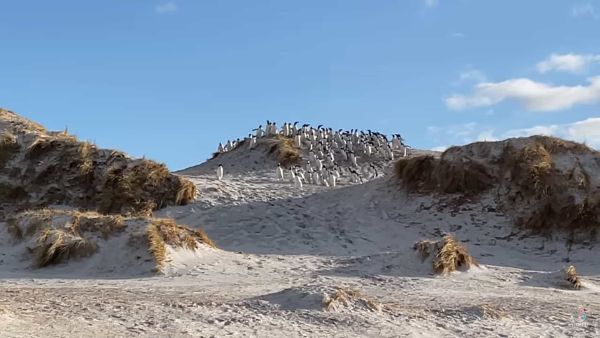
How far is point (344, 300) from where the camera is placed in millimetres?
7629

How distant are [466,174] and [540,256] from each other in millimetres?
3620

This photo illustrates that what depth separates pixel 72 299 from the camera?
7953 millimetres

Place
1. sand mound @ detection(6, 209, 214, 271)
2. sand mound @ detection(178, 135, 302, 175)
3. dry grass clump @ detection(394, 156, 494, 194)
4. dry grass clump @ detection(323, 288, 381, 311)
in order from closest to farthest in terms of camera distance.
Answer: dry grass clump @ detection(323, 288, 381, 311) < sand mound @ detection(6, 209, 214, 271) < dry grass clump @ detection(394, 156, 494, 194) < sand mound @ detection(178, 135, 302, 175)

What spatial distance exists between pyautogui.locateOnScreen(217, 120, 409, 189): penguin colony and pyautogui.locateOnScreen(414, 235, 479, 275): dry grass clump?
25.5 feet

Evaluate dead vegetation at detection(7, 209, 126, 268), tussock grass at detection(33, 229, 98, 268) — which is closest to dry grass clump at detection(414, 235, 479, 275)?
dead vegetation at detection(7, 209, 126, 268)

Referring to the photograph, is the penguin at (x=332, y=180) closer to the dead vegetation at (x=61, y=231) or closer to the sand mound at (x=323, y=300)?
the dead vegetation at (x=61, y=231)

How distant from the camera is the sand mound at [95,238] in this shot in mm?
11438

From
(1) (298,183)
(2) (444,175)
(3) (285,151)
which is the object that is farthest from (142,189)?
(2) (444,175)

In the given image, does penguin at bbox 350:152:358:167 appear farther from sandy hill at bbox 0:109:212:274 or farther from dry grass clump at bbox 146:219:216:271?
dry grass clump at bbox 146:219:216:271

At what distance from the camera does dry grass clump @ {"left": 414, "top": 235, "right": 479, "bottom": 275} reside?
11.0 m

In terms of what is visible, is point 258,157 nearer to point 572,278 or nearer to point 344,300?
point 572,278

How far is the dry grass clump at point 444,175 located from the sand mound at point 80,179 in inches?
230

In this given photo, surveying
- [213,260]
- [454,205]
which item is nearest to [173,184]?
[213,260]

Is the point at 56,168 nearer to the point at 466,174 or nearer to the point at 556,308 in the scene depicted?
the point at 466,174
